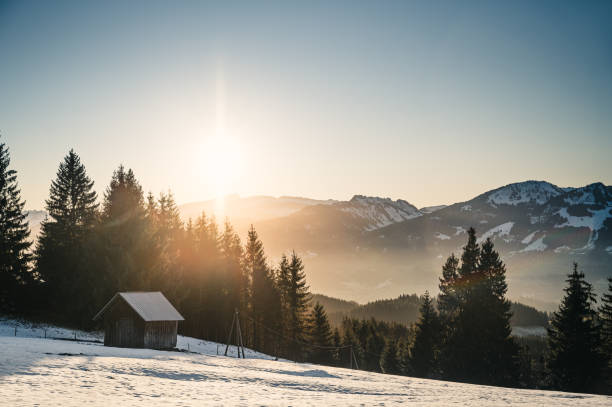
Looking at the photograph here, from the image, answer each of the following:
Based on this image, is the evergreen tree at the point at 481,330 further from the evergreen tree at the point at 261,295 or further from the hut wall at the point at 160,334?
the hut wall at the point at 160,334

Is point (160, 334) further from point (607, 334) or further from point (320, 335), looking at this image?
point (607, 334)

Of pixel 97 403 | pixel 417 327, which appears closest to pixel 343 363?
pixel 417 327

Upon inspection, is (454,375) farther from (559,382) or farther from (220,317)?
(220,317)

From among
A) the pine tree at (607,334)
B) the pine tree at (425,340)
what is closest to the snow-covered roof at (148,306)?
the pine tree at (425,340)

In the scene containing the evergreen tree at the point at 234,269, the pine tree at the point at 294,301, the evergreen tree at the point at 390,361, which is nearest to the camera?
the evergreen tree at the point at 234,269

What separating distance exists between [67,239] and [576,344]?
55886mm

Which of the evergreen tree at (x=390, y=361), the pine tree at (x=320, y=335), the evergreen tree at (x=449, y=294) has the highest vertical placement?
the evergreen tree at (x=449, y=294)

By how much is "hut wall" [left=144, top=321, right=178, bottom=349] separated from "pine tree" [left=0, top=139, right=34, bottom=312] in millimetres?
16978

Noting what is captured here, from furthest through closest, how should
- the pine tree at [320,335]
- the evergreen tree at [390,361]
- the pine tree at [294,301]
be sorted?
the evergreen tree at [390,361], the pine tree at [320,335], the pine tree at [294,301]

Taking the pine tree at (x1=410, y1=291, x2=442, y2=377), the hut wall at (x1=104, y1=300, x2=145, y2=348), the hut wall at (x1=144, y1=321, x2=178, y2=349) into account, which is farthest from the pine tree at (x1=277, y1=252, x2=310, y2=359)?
the hut wall at (x1=104, y1=300, x2=145, y2=348)

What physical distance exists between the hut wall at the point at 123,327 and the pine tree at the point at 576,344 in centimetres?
4100

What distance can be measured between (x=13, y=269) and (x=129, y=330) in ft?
53.5

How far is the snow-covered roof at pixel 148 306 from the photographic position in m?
41.7


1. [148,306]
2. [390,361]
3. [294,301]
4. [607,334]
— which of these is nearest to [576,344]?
[607,334]
